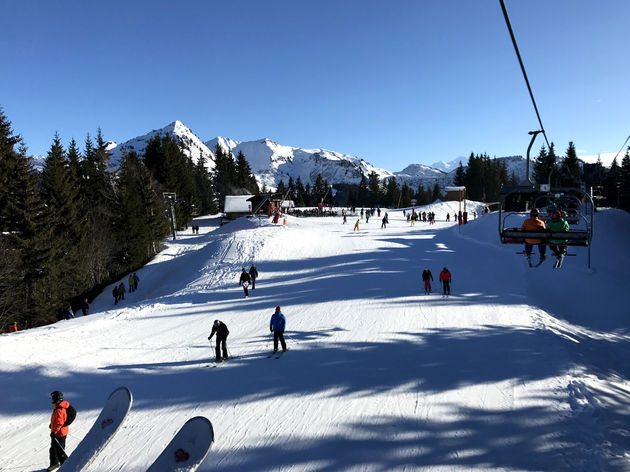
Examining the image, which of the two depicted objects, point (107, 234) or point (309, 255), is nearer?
point (309, 255)

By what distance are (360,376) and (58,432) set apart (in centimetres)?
671

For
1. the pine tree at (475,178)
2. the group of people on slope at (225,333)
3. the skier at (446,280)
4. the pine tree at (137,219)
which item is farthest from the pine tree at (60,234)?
the pine tree at (475,178)

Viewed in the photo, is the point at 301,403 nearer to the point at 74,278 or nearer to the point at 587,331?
the point at 587,331

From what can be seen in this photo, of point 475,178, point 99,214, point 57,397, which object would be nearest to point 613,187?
point 475,178

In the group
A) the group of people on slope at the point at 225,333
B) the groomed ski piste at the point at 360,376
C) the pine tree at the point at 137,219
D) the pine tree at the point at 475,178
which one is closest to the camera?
the groomed ski piste at the point at 360,376

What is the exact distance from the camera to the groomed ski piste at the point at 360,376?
639cm

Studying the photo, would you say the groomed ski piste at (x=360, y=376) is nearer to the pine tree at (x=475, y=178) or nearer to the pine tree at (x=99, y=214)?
the pine tree at (x=99, y=214)

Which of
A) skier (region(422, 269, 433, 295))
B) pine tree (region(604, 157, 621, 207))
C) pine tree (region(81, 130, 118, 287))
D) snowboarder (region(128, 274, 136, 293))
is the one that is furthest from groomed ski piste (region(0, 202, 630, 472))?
pine tree (region(604, 157, 621, 207))

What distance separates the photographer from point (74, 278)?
93.6 ft

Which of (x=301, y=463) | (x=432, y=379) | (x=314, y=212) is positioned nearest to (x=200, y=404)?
(x=301, y=463)

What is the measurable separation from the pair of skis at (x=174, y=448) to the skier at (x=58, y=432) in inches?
15.7

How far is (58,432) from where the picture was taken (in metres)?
5.98

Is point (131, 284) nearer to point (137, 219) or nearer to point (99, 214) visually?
point (137, 219)

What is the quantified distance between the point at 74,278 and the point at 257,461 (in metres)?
29.7
